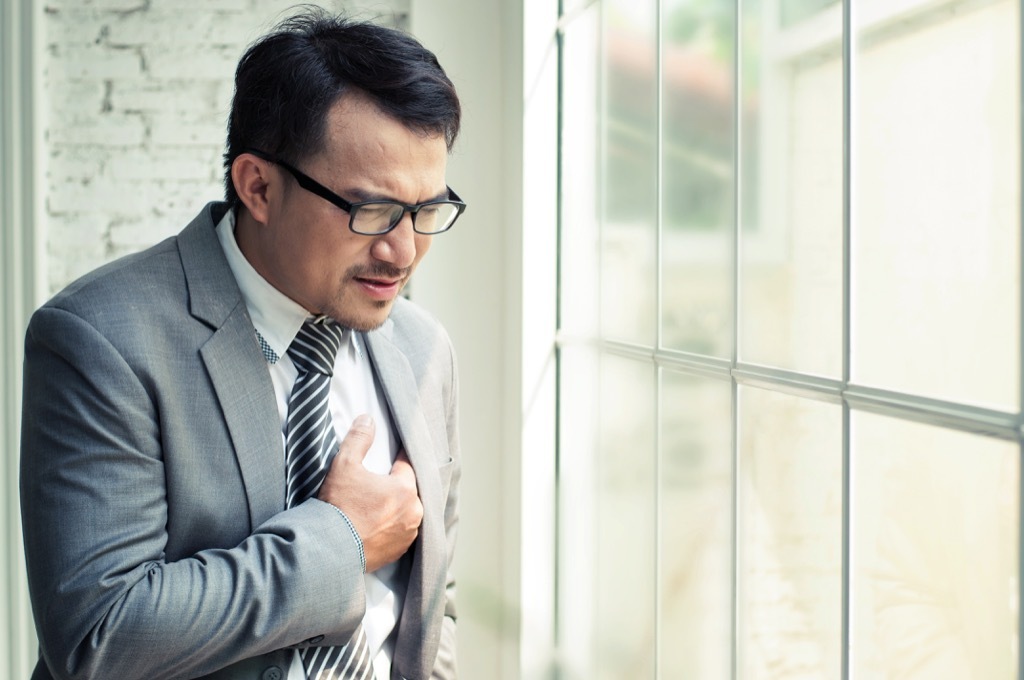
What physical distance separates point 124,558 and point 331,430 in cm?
32

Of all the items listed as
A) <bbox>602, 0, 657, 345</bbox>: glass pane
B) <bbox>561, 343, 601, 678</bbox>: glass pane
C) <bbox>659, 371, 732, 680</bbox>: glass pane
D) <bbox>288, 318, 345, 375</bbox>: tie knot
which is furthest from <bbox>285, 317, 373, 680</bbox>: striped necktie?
<bbox>561, 343, 601, 678</bbox>: glass pane

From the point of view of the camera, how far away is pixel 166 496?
1.14 meters

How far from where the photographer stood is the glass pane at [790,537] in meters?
1.04

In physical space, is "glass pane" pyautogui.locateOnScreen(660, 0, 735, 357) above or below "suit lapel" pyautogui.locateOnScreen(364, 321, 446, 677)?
above

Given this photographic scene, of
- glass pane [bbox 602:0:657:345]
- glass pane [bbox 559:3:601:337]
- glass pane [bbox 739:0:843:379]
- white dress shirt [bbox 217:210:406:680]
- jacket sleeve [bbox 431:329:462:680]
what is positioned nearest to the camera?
glass pane [bbox 739:0:843:379]

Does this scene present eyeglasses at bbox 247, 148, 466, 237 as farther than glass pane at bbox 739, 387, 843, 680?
Yes

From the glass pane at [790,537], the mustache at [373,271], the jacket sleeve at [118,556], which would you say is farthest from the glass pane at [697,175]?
the jacket sleeve at [118,556]

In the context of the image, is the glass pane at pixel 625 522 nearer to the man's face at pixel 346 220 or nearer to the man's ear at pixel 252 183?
the man's face at pixel 346 220

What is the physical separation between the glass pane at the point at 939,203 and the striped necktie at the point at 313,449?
686 millimetres

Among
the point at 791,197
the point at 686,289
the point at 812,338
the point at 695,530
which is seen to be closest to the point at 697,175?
the point at 686,289

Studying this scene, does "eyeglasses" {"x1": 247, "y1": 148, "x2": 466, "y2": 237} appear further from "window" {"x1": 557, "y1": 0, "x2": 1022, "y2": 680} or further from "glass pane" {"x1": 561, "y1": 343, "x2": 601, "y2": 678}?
"glass pane" {"x1": 561, "y1": 343, "x2": 601, "y2": 678}

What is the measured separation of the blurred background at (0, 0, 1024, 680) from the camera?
84cm

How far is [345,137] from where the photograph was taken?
3.98 ft

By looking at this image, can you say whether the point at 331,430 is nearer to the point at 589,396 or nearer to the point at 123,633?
the point at 123,633
